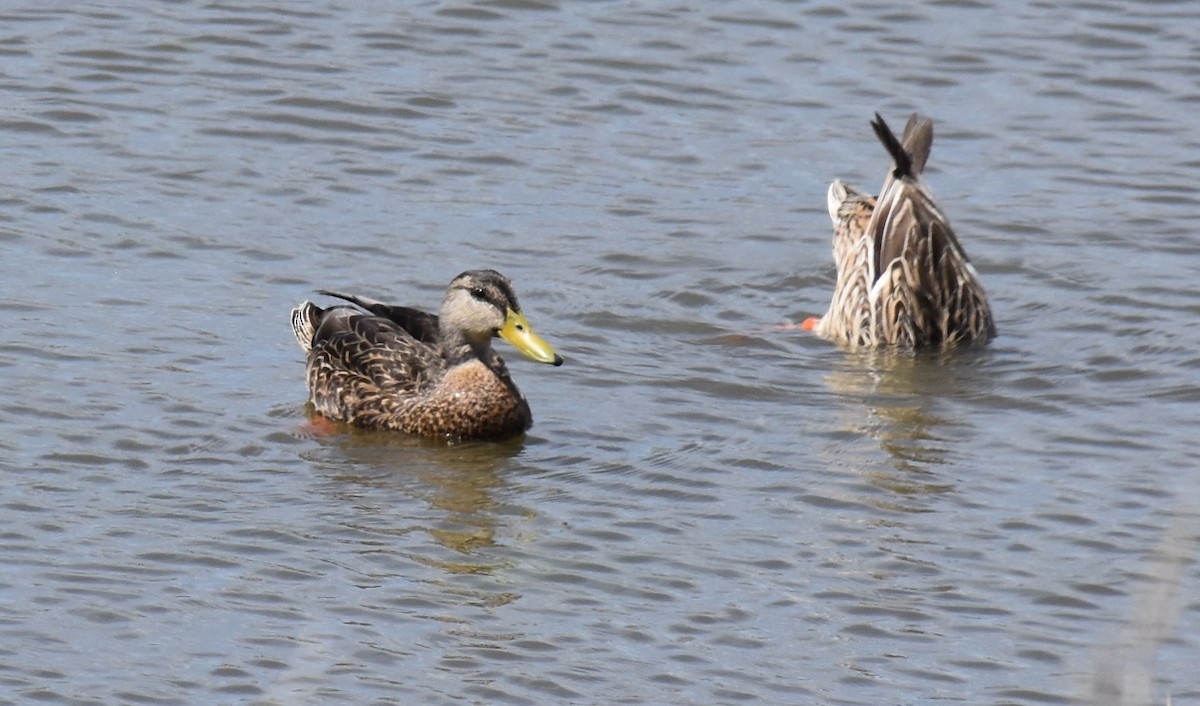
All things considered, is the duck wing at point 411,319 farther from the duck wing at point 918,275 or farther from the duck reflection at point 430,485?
the duck wing at point 918,275

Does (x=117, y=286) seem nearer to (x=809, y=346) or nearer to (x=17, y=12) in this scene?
(x=809, y=346)

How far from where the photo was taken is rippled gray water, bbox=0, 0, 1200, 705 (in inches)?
278

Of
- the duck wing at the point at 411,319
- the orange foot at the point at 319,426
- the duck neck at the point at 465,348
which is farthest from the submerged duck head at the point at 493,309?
the orange foot at the point at 319,426

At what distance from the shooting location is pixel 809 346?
11312mm

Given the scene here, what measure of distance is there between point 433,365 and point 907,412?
230 centimetres

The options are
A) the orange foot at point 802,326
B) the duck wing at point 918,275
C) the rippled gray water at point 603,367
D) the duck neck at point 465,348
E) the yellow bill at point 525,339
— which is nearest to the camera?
the rippled gray water at point 603,367

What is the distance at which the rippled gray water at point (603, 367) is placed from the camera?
7.07 m

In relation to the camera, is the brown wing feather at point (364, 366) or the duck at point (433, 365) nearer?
the duck at point (433, 365)

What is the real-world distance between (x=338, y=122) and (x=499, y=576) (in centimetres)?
688

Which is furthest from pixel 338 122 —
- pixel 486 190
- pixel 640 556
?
pixel 640 556

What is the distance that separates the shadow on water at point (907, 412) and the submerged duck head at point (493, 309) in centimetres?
147

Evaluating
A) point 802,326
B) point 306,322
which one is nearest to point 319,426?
point 306,322

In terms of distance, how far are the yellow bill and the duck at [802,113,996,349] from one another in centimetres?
234

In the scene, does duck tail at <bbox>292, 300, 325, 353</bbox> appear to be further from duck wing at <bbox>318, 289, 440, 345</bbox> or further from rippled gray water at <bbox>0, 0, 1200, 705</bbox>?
rippled gray water at <bbox>0, 0, 1200, 705</bbox>
